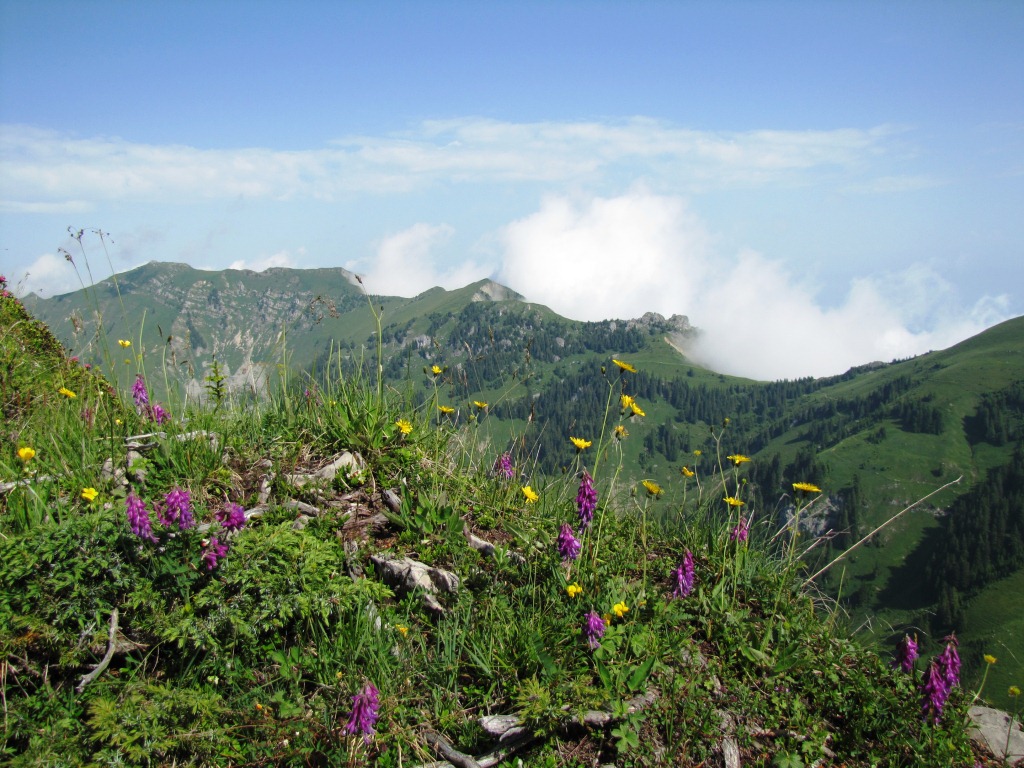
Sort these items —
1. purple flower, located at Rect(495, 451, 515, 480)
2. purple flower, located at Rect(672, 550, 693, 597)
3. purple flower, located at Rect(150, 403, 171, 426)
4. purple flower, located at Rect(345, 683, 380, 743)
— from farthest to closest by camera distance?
purple flower, located at Rect(495, 451, 515, 480), purple flower, located at Rect(150, 403, 171, 426), purple flower, located at Rect(672, 550, 693, 597), purple flower, located at Rect(345, 683, 380, 743)

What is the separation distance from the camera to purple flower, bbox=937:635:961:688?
15.3ft

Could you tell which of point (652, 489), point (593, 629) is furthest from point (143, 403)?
point (652, 489)

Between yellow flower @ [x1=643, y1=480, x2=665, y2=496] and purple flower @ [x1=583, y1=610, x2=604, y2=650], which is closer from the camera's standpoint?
purple flower @ [x1=583, y1=610, x2=604, y2=650]

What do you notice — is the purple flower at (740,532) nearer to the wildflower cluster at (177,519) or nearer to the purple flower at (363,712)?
the purple flower at (363,712)

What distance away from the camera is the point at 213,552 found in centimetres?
441

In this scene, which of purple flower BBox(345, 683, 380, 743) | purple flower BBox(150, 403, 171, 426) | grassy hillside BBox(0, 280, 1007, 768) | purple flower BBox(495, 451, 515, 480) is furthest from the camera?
purple flower BBox(495, 451, 515, 480)

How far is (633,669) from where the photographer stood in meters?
4.52

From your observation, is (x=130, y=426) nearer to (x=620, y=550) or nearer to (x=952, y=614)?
(x=620, y=550)

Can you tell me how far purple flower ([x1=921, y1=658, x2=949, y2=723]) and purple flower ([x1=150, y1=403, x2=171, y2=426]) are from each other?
687cm

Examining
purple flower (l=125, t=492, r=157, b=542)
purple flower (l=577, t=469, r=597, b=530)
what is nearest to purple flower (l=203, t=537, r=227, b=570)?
purple flower (l=125, t=492, r=157, b=542)

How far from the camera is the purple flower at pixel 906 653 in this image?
16.4 ft

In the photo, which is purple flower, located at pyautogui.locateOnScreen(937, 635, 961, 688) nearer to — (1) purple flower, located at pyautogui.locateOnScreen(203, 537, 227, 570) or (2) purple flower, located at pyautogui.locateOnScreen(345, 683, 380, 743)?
(2) purple flower, located at pyautogui.locateOnScreen(345, 683, 380, 743)

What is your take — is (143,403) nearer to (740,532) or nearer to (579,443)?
(579,443)

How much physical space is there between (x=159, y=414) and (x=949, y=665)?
7.36 m
